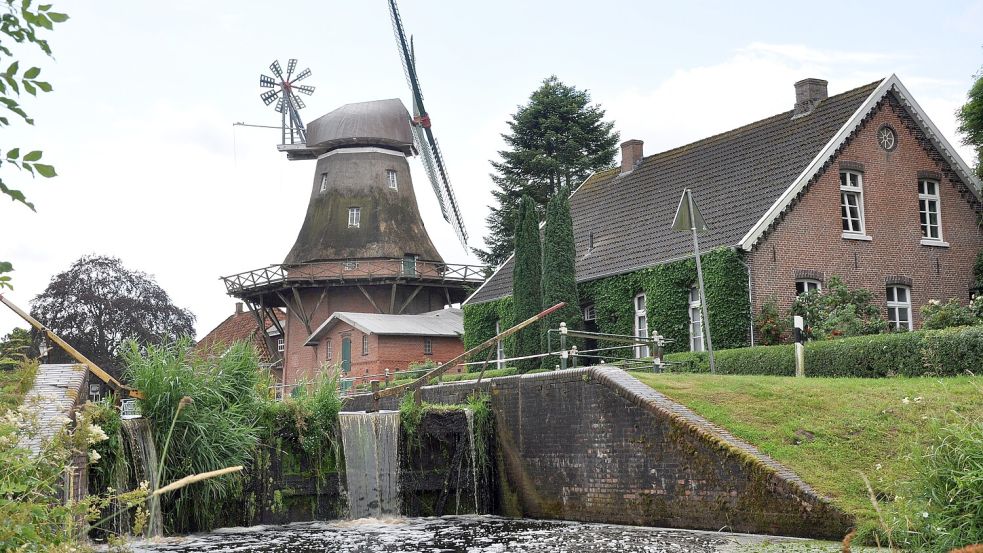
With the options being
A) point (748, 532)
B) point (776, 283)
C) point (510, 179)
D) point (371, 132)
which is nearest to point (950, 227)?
point (776, 283)

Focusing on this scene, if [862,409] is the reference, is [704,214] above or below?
above

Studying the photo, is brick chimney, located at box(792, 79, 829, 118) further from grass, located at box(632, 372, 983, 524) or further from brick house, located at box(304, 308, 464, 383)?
brick house, located at box(304, 308, 464, 383)

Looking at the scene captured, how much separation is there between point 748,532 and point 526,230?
585 inches

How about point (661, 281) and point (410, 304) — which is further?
point (410, 304)

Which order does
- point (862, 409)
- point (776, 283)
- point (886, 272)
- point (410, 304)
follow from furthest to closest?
1. point (410, 304)
2. point (886, 272)
3. point (776, 283)
4. point (862, 409)

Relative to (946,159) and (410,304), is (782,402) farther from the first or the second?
(410,304)

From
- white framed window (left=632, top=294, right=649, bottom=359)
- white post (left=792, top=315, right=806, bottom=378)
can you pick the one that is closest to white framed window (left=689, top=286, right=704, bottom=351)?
white framed window (left=632, top=294, right=649, bottom=359)

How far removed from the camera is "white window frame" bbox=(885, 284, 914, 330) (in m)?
26.8

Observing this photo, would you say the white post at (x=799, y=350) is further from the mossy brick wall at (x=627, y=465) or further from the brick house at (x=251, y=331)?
the brick house at (x=251, y=331)

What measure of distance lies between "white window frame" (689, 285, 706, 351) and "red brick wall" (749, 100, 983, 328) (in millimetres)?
1750

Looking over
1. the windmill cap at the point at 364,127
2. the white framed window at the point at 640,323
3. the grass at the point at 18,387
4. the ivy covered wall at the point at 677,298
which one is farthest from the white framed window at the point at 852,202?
the grass at the point at 18,387

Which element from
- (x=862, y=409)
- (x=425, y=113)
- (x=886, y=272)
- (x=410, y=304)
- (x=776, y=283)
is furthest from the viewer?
(x=425, y=113)

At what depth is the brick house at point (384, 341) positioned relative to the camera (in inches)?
Answer: 1480

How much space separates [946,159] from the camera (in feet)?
93.0
